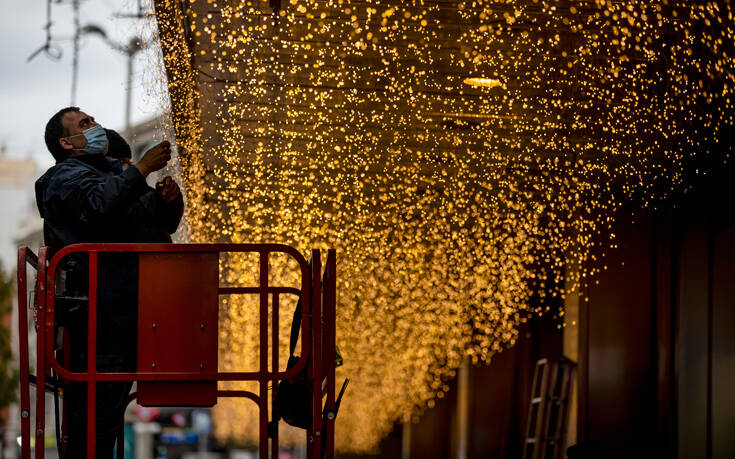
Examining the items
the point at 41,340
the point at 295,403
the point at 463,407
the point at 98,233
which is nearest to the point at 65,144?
the point at 98,233

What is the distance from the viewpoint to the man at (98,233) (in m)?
4.64

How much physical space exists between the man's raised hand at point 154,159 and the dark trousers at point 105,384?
59cm

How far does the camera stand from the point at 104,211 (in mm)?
4570

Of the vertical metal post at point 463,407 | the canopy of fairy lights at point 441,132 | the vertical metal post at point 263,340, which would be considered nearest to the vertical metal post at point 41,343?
the vertical metal post at point 263,340

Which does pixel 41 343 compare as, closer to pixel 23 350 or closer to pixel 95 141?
pixel 23 350

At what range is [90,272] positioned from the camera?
A: 4449mm

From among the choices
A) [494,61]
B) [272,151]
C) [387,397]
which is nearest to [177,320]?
[494,61]

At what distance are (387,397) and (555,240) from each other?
8510 mm

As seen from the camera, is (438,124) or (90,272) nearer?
(90,272)

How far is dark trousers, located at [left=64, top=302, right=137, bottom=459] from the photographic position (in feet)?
15.4

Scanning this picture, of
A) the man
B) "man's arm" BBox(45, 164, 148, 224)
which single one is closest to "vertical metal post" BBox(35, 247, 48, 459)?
the man

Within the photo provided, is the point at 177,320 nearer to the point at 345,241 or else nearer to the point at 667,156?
the point at 667,156

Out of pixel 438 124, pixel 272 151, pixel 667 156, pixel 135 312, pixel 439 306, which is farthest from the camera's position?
pixel 439 306

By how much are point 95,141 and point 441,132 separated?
4.53 meters
